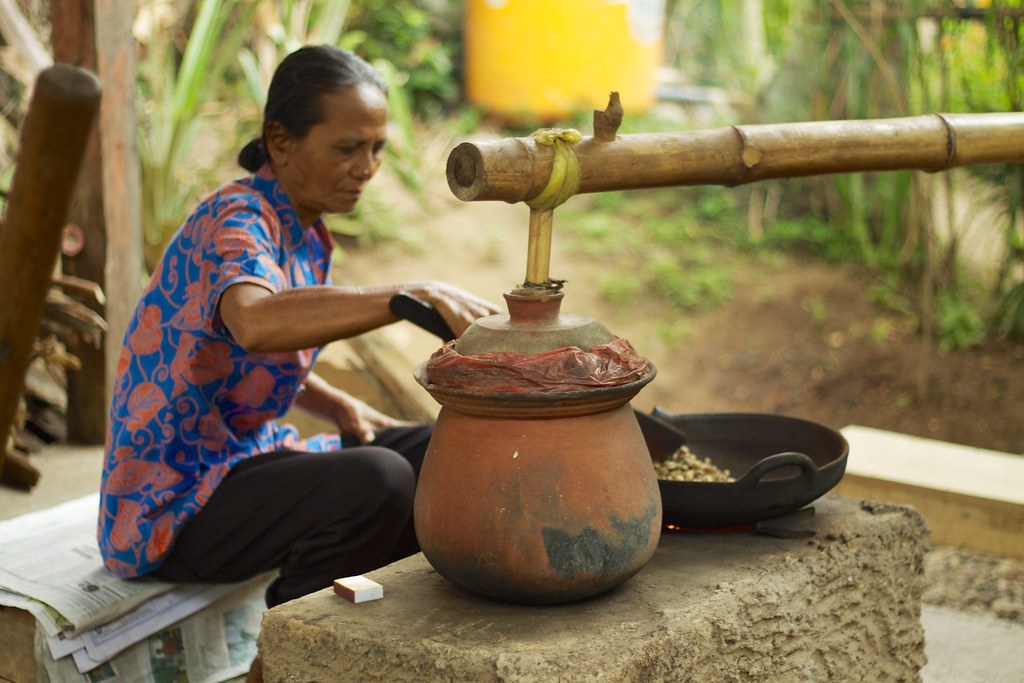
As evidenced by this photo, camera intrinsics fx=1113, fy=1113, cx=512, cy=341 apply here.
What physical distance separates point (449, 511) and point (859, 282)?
18.8 feet

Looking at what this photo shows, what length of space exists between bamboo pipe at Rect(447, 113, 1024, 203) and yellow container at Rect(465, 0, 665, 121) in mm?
6802

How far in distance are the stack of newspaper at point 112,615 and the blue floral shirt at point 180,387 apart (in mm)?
96

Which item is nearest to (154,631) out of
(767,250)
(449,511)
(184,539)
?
(184,539)

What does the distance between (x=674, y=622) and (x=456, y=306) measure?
0.76 m

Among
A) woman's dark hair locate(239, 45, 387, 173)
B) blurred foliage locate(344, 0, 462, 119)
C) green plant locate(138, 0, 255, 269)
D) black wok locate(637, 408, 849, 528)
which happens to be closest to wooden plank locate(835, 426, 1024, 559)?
black wok locate(637, 408, 849, 528)

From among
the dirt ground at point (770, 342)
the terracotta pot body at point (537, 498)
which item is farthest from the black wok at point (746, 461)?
the dirt ground at point (770, 342)

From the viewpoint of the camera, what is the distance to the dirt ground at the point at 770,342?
5969 mm

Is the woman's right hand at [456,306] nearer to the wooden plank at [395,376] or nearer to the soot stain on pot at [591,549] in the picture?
the soot stain on pot at [591,549]

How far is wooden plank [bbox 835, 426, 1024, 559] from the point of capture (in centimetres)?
335

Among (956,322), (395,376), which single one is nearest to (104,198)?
(395,376)

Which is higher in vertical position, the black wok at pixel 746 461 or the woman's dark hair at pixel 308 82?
the woman's dark hair at pixel 308 82

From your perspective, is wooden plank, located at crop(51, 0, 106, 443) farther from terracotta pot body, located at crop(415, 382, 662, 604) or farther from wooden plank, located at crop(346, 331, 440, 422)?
terracotta pot body, located at crop(415, 382, 662, 604)

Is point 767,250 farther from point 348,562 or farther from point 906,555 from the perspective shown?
point 348,562

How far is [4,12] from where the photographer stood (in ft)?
13.8
